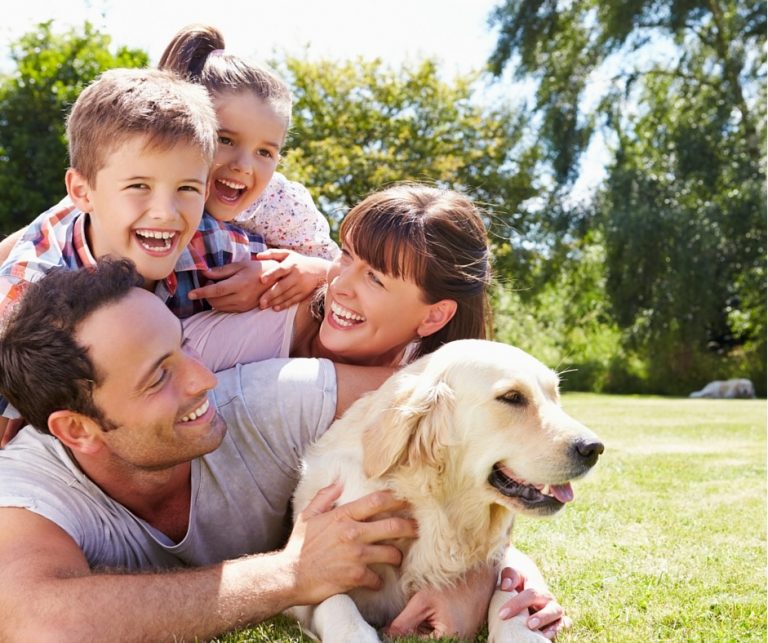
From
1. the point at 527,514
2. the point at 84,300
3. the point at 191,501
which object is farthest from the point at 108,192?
the point at 527,514

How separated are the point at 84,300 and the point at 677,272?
26.6 meters

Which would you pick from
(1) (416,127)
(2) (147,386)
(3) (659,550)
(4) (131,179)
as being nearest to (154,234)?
(4) (131,179)

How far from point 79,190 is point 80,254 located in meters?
0.30

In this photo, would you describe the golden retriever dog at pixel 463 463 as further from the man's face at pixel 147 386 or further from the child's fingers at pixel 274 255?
the child's fingers at pixel 274 255

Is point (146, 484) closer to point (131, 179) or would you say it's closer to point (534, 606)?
point (131, 179)

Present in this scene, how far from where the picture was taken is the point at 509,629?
118 inches

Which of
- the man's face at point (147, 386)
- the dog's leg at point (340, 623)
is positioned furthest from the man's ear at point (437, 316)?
the dog's leg at point (340, 623)

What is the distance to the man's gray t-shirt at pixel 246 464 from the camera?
11.4ft

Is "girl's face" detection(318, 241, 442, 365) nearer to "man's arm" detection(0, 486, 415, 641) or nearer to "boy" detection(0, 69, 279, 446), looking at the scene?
"boy" detection(0, 69, 279, 446)

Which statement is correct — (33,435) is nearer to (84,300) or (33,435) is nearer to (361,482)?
(84,300)

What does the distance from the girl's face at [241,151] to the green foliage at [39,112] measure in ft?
57.8

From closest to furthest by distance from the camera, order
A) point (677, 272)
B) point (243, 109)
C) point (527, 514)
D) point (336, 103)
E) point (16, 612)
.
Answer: point (16, 612) < point (527, 514) < point (243, 109) < point (677, 272) < point (336, 103)

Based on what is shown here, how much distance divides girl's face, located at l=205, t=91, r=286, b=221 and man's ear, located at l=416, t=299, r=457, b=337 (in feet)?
3.75

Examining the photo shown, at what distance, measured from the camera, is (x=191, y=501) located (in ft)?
11.6
